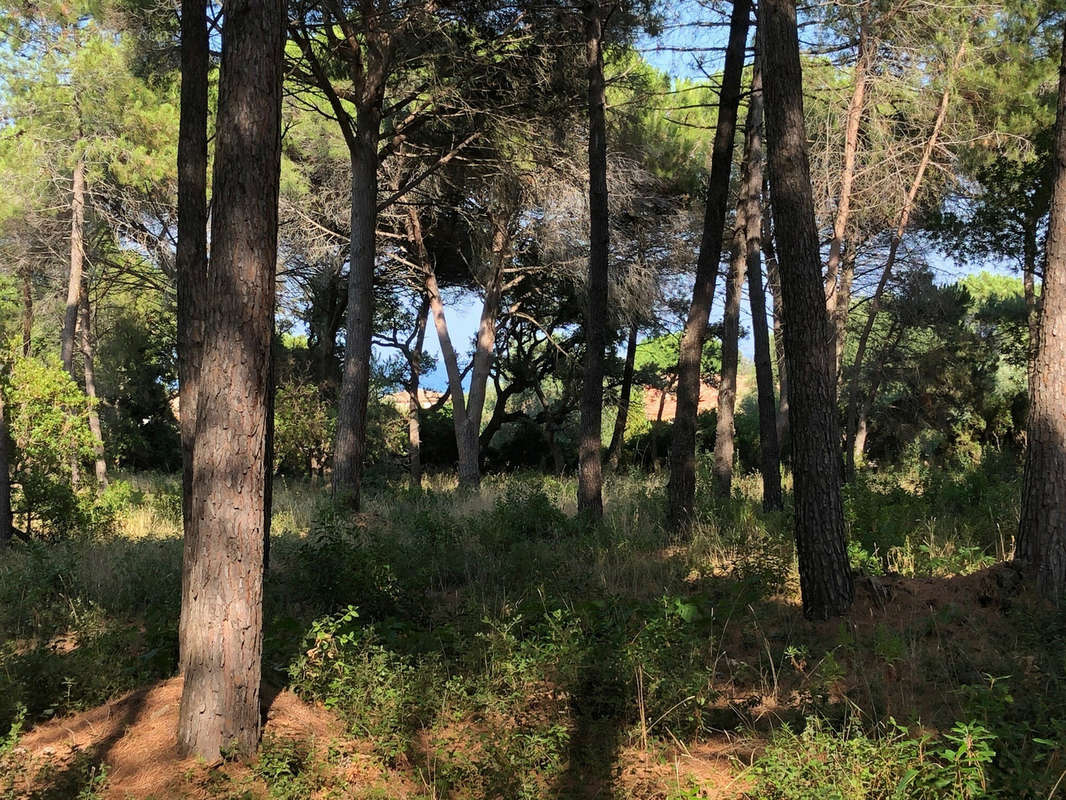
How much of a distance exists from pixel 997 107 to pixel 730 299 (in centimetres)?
767

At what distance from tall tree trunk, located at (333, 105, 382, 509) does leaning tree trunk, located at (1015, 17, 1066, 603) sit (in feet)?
25.5

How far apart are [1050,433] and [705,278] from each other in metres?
4.51

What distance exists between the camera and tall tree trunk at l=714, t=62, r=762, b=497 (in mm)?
12039

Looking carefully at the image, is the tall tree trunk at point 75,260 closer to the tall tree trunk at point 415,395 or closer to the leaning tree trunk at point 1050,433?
the tall tree trunk at point 415,395

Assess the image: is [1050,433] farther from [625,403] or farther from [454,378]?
[625,403]

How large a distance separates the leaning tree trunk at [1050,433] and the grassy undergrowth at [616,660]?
0.97 feet

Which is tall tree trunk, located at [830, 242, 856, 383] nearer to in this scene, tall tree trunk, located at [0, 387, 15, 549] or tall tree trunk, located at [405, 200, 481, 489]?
tall tree trunk, located at [405, 200, 481, 489]

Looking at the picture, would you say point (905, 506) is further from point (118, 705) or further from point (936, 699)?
point (118, 705)

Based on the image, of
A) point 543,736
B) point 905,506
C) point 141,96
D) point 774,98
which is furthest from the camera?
point 141,96

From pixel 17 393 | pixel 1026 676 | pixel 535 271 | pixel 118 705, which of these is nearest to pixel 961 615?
pixel 1026 676

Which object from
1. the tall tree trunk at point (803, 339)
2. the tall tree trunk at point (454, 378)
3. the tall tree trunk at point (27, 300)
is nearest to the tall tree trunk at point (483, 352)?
the tall tree trunk at point (454, 378)

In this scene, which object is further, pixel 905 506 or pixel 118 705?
pixel 905 506

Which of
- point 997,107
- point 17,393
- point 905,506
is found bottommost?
point 905,506

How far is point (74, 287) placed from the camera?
1588 cm
